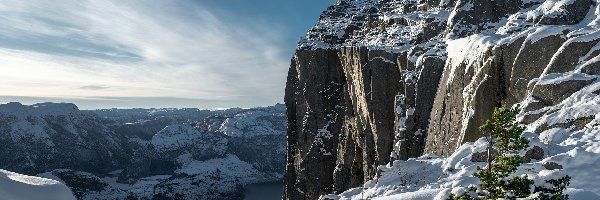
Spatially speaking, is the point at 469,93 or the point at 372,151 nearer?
the point at 469,93

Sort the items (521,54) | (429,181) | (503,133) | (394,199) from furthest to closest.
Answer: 1. (521,54)
2. (429,181)
3. (394,199)
4. (503,133)

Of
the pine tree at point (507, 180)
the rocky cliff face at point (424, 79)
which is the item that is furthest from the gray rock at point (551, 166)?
the rocky cliff face at point (424, 79)

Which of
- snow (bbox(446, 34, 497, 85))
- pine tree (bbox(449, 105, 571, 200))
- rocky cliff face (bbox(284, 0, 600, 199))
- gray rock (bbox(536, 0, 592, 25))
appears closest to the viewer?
pine tree (bbox(449, 105, 571, 200))

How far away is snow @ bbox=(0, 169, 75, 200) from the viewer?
9.40 meters

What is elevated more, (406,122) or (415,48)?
(415,48)

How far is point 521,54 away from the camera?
2669 centimetres

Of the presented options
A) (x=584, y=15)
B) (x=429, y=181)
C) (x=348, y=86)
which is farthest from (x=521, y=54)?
(x=348, y=86)

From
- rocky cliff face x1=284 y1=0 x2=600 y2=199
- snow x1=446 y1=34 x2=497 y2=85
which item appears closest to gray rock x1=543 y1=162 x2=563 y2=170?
rocky cliff face x1=284 y1=0 x2=600 y2=199

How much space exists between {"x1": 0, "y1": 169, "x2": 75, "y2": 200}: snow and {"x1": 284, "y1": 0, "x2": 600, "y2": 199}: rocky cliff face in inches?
798

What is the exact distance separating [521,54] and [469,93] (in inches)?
160

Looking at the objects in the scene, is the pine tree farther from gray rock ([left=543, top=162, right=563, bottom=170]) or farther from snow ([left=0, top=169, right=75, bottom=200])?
snow ([left=0, top=169, right=75, bottom=200])

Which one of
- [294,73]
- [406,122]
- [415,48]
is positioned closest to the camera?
[406,122]

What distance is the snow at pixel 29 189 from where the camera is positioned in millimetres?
9398

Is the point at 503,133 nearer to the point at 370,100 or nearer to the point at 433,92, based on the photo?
the point at 433,92
